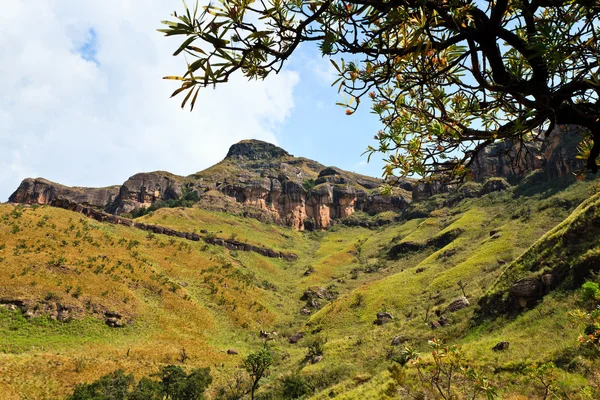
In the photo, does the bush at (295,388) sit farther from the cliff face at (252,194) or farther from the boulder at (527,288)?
the cliff face at (252,194)

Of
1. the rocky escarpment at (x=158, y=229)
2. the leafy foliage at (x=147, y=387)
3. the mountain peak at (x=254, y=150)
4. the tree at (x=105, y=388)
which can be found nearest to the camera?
the tree at (x=105, y=388)

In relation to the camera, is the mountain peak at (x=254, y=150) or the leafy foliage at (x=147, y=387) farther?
the mountain peak at (x=254, y=150)

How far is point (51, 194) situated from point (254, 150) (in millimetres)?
91717

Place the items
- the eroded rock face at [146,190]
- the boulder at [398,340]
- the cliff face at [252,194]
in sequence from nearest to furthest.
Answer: the boulder at [398,340], the eroded rock face at [146,190], the cliff face at [252,194]

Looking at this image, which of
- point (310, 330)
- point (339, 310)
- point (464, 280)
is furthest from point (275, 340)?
point (464, 280)

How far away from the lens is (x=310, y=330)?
1672 inches

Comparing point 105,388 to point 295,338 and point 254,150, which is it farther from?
point 254,150

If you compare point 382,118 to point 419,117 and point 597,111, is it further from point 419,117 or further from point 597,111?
point 597,111

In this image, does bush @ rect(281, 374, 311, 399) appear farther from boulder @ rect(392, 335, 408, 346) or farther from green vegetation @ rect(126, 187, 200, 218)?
green vegetation @ rect(126, 187, 200, 218)

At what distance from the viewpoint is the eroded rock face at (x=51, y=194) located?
123m

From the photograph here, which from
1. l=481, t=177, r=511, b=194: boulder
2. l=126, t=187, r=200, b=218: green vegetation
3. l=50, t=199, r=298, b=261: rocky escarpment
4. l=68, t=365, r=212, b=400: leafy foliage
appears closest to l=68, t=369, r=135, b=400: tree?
l=68, t=365, r=212, b=400: leafy foliage

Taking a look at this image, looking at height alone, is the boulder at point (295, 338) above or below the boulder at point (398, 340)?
below

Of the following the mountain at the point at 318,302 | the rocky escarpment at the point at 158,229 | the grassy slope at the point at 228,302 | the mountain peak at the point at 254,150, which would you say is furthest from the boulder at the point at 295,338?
the mountain peak at the point at 254,150

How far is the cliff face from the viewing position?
375ft
